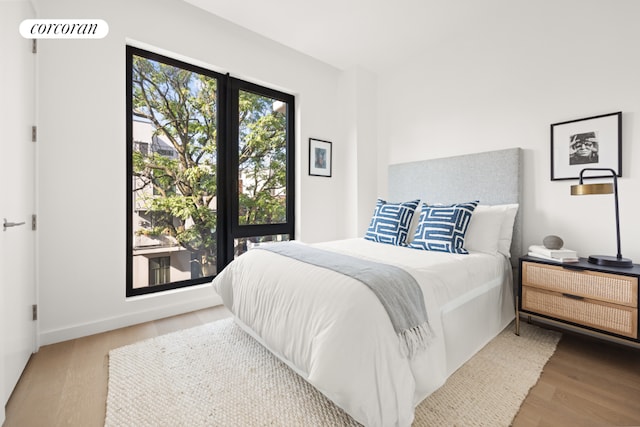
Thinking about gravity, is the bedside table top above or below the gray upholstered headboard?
below

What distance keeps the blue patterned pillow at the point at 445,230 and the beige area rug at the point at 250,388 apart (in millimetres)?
791

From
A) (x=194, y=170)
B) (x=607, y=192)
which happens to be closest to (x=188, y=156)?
(x=194, y=170)

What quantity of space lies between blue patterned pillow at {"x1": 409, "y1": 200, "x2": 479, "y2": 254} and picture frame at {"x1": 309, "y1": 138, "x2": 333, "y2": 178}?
1.70 m

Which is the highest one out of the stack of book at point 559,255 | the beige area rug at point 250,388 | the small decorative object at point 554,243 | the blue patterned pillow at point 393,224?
the blue patterned pillow at point 393,224

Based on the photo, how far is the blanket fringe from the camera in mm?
1345

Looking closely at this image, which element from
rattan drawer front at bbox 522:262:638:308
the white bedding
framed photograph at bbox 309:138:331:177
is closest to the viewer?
the white bedding

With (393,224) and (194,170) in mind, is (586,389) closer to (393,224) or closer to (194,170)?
(393,224)

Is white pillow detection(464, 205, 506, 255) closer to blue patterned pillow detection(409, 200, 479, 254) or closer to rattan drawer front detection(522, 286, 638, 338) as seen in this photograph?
blue patterned pillow detection(409, 200, 479, 254)

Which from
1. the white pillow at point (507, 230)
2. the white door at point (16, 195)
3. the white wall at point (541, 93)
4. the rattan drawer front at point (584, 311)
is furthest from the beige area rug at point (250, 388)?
the white wall at point (541, 93)

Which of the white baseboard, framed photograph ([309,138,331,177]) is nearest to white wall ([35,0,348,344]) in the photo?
the white baseboard

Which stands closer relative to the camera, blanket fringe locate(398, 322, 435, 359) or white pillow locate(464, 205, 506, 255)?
blanket fringe locate(398, 322, 435, 359)

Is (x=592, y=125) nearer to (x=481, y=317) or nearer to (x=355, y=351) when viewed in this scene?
(x=481, y=317)

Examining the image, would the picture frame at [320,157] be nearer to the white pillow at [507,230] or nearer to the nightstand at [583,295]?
the white pillow at [507,230]

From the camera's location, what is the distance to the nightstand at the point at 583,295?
179 cm
